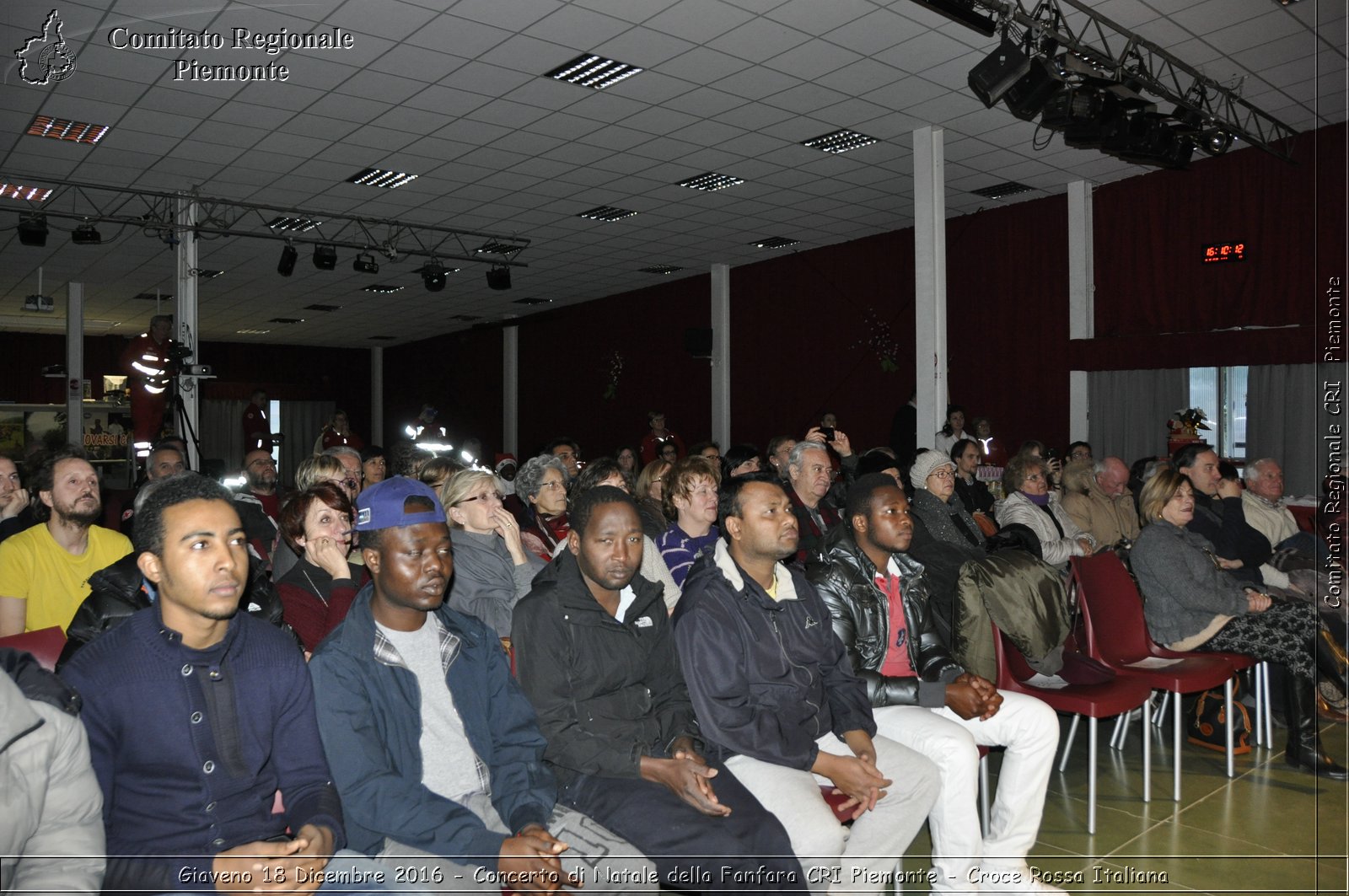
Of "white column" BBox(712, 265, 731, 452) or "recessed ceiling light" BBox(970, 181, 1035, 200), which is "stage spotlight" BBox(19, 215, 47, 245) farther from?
"recessed ceiling light" BBox(970, 181, 1035, 200)

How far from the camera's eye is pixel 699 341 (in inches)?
540

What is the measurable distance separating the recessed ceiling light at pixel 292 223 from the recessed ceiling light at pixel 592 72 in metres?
5.12

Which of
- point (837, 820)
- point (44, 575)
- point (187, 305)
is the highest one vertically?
point (187, 305)

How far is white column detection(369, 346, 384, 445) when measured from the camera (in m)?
22.5

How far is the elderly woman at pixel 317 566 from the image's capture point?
2.80 meters

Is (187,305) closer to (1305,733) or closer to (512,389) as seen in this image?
(512,389)

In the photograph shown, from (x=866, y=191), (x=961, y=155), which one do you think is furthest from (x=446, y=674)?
(x=866, y=191)

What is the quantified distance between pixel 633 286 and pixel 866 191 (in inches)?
246

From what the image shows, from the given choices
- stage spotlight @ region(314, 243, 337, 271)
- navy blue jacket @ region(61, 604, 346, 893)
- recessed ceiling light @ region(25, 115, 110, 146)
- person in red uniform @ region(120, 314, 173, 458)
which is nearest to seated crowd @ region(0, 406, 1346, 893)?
navy blue jacket @ region(61, 604, 346, 893)

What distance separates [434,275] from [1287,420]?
30.7ft

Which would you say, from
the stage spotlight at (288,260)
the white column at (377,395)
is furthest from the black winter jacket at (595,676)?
the white column at (377,395)

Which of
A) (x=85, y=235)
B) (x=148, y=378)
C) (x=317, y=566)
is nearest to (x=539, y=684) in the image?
(x=317, y=566)

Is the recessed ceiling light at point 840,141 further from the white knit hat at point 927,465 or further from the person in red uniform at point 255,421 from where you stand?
the person in red uniform at point 255,421

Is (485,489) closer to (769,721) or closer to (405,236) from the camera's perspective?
(769,721)
